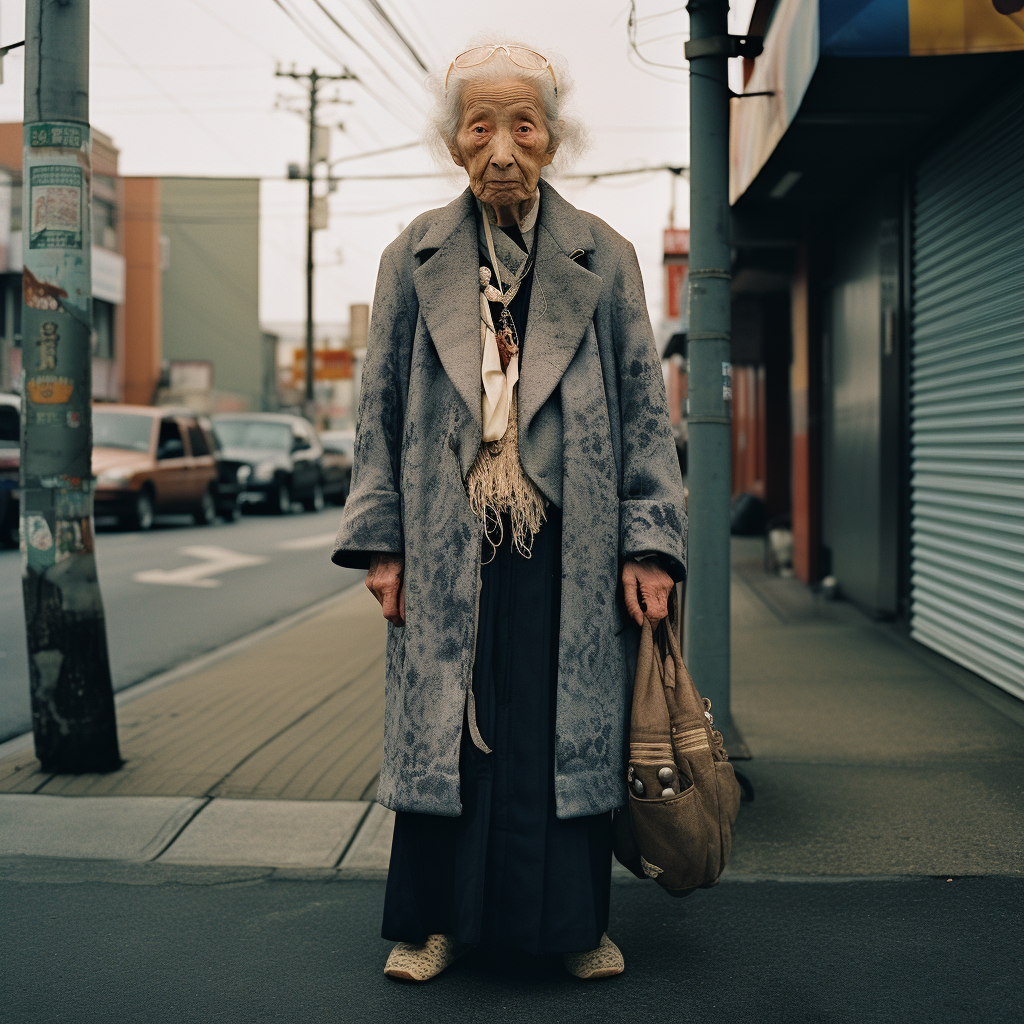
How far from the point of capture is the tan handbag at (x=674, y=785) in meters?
2.61

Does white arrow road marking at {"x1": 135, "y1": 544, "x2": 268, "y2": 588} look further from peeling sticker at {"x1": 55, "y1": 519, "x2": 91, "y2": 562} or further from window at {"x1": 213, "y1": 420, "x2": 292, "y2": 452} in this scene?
window at {"x1": 213, "y1": 420, "x2": 292, "y2": 452}

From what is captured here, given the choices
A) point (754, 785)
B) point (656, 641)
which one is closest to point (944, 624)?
point (754, 785)

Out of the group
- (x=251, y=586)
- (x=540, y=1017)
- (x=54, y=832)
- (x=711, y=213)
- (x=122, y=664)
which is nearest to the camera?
(x=540, y=1017)

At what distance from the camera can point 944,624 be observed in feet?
21.1

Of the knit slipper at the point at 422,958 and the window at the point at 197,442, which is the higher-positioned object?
the window at the point at 197,442

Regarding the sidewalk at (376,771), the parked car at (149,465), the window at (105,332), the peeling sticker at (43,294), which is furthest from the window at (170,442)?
the window at (105,332)

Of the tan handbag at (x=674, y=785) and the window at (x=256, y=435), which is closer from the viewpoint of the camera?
the tan handbag at (x=674, y=785)

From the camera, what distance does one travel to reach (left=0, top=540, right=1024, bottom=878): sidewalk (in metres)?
3.61

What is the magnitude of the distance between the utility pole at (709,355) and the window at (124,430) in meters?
13.2

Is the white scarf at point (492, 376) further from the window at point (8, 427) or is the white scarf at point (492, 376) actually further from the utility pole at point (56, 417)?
the window at point (8, 427)

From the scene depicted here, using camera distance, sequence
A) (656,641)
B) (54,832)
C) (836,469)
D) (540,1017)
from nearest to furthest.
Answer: (540,1017) → (656,641) → (54,832) → (836,469)

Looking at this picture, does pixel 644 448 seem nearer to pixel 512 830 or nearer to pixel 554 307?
pixel 554 307

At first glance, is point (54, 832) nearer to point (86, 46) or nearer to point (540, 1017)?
point (540, 1017)

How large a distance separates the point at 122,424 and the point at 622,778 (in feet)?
49.3
